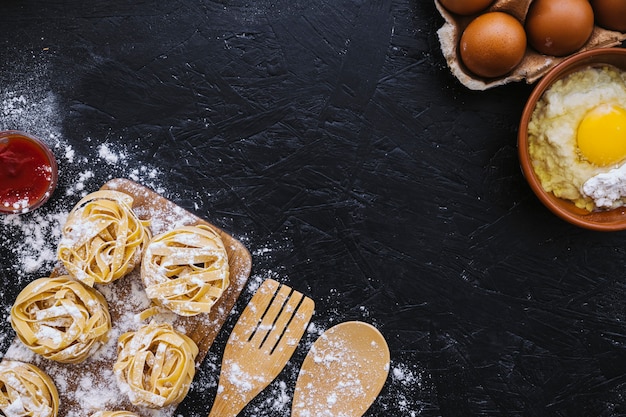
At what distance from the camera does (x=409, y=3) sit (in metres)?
2.32

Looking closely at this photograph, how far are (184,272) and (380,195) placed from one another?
2.49ft

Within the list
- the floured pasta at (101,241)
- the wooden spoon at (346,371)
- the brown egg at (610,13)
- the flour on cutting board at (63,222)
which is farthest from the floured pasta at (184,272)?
the brown egg at (610,13)

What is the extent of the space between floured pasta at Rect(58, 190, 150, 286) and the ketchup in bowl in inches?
7.0

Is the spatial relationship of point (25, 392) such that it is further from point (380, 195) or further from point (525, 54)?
point (525, 54)

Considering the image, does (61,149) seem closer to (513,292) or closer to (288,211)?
(288,211)

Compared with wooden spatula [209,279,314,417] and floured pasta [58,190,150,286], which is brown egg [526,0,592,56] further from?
floured pasta [58,190,150,286]

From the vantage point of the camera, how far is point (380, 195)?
2.34 m

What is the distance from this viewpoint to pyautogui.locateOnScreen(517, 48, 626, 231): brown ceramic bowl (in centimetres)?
211

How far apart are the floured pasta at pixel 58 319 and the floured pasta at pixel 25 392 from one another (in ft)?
0.33

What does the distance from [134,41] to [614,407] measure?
2.24 metres

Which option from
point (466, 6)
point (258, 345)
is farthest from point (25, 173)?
point (466, 6)

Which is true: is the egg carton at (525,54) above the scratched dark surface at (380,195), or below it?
above

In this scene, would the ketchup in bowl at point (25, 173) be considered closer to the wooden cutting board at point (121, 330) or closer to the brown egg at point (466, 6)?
the wooden cutting board at point (121, 330)

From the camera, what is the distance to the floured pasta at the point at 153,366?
212 centimetres
